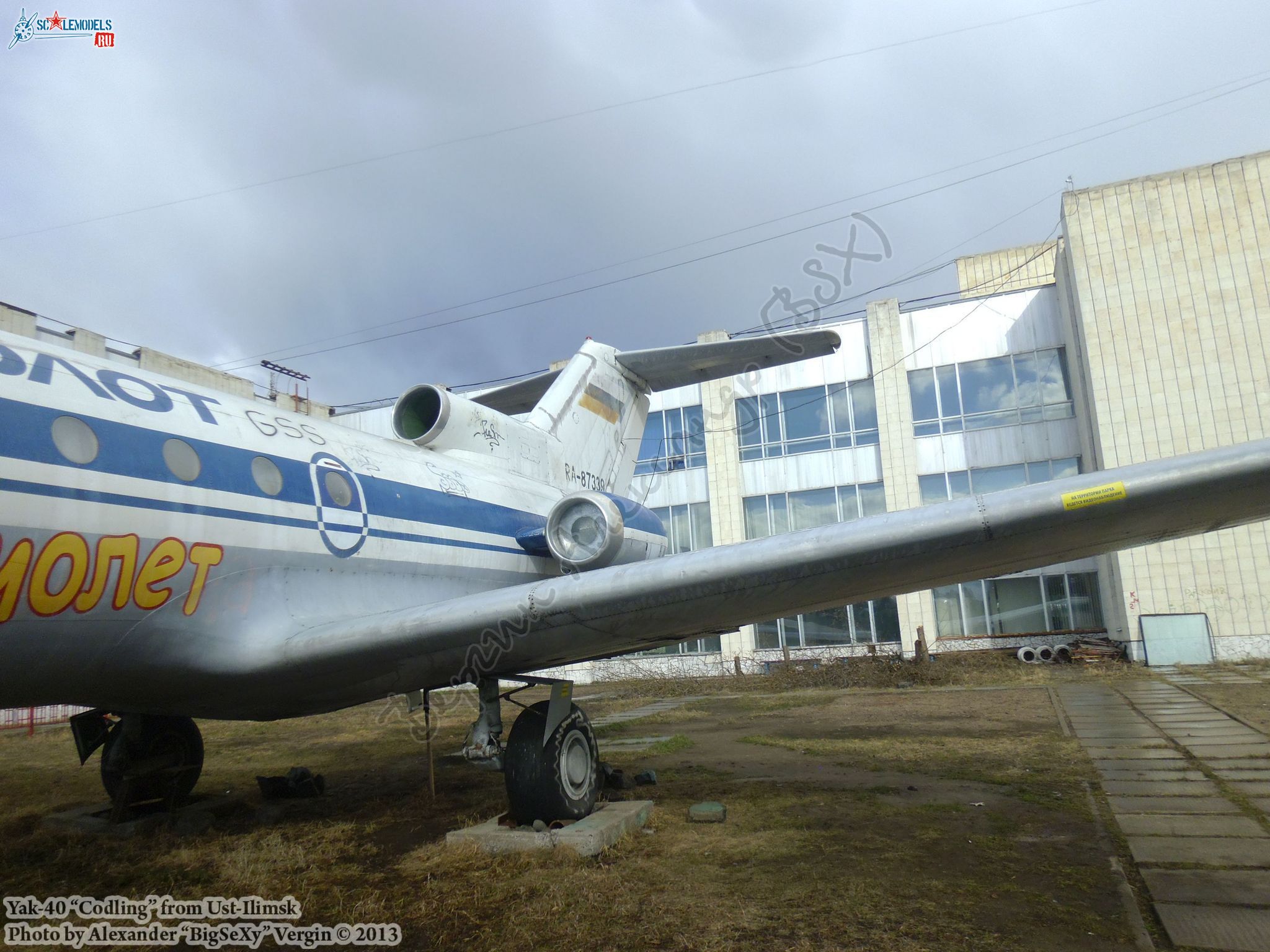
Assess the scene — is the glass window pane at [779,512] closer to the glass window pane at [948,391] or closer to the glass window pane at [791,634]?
the glass window pane at [791,634]

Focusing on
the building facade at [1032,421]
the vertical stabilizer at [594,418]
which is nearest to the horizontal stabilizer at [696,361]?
the vertical stabilizer at [594,418]

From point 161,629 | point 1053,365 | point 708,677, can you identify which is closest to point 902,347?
point 1053,365

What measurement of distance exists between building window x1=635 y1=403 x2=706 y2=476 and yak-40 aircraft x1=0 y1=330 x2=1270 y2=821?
19633mm

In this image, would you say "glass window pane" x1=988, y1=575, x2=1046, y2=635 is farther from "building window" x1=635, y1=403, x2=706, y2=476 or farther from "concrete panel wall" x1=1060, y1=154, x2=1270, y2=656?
"building window" x1=635, y1=403, x2=706, y2=476

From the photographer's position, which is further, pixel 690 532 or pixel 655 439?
pixel 655 439

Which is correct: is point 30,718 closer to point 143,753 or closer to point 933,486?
point 143,753

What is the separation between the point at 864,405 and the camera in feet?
82.1

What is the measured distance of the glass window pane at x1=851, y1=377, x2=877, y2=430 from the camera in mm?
24844

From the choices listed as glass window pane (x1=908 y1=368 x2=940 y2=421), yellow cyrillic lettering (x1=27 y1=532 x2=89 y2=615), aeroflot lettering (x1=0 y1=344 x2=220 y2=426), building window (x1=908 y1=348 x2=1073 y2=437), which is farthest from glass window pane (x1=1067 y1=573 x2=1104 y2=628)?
yellow cyrillic lettering (x1=27 y1=532 x2=89 y2=615)

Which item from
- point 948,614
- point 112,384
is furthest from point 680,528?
point 112,384

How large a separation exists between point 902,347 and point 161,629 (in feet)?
76.4

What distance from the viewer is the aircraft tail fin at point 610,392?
971 cm

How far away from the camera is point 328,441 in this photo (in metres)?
6.56

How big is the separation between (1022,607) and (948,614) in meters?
2.08
